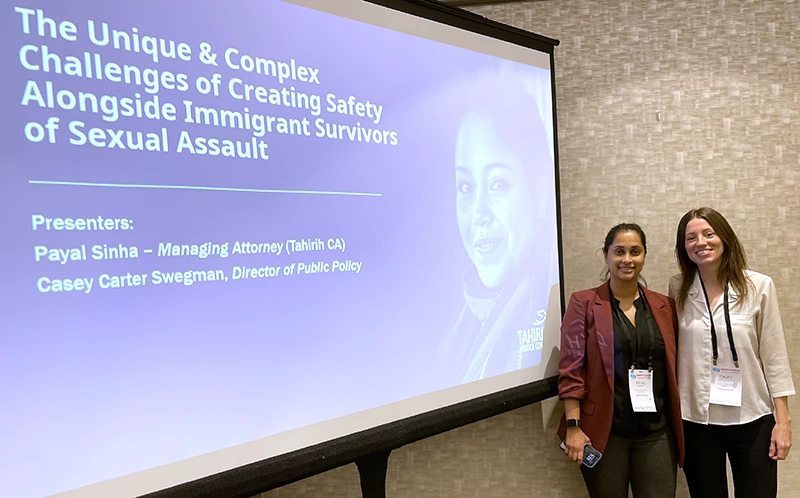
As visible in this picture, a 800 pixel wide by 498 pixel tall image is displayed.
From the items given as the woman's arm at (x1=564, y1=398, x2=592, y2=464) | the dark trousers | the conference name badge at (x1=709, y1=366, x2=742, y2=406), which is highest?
the conference name badge at (x1=709, y1=366, x2=742, y2=406)

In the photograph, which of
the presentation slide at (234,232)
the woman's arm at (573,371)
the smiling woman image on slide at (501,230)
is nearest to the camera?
the presentation slide at (234,232)

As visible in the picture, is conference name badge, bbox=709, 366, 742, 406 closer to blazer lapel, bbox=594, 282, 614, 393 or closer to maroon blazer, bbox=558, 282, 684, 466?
maroon blazer, bbox=558, 282, 684, 466

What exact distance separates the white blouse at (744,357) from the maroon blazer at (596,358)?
0.27ft

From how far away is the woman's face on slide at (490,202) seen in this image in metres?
2.44

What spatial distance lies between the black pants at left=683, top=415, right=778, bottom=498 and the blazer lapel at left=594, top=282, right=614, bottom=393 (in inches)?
17.1

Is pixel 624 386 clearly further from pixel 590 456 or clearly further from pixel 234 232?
pixel 234 232

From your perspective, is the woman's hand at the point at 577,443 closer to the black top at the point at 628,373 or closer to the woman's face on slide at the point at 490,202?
the black top at the point at 628,373

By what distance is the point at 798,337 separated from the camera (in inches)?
117

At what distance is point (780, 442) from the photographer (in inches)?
97.4

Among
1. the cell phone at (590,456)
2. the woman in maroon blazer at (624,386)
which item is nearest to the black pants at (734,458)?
the woman in maroon blazer at (624,386)

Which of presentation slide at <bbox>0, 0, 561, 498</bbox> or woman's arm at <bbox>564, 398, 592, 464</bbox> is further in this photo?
woman's arm at <bbox>564, 398, 592, 464</bbox>

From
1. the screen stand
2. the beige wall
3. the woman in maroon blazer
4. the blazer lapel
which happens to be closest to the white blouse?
the woman in maroon blazer

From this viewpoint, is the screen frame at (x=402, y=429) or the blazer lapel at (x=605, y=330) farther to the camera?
the blazer lapel at (x=605, y=330)

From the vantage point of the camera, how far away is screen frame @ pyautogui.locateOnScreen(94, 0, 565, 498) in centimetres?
169
